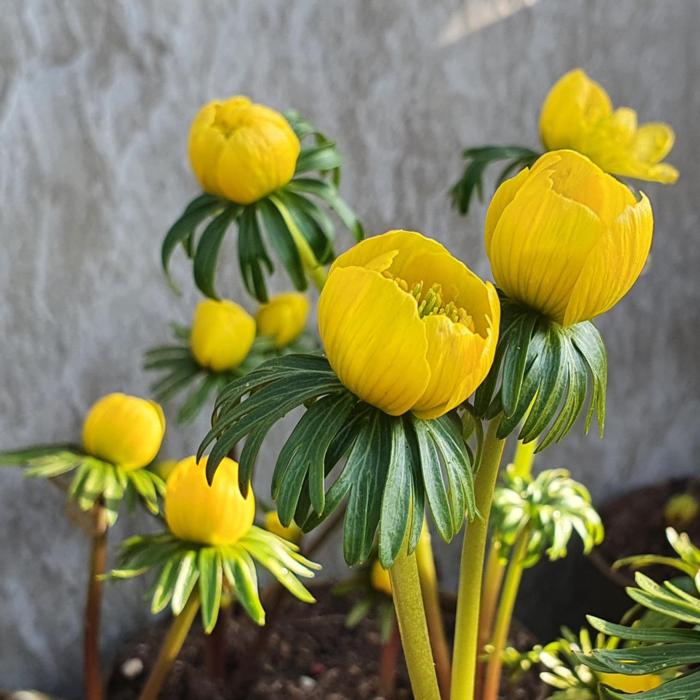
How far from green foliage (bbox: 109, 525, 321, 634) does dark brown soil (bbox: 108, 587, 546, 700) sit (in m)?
0.33

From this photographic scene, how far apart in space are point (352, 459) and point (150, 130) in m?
0.75

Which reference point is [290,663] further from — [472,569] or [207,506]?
[472,569]

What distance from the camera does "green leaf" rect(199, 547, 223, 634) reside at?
2.42ft

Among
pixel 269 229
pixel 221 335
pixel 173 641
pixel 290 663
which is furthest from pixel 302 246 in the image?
pixel 290 663

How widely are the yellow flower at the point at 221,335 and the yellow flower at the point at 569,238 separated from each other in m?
0.46

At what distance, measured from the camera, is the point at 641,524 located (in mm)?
1606

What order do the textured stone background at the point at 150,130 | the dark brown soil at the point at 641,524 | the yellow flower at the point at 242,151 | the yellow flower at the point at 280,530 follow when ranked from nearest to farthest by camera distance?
the yellow flower at the point at 242,151, the yellow flower at the point at 280,530, the textured stone background at the point at 150,130, the dark brown soil at the point at 641,524

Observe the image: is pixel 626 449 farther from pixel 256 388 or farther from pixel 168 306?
pixel 256 388

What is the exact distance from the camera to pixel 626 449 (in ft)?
5.66

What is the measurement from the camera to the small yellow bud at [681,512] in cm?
157

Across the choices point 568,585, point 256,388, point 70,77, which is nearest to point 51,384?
point 70,77

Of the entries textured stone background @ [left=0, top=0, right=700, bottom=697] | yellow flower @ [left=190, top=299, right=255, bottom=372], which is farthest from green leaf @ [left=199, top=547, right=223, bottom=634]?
textured stone background @ [left=0, top=0, right=700, bottom=697]

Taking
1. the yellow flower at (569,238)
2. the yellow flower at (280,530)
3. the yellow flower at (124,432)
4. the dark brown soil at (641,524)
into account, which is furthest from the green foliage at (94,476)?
the dark brown soil at (641,524)

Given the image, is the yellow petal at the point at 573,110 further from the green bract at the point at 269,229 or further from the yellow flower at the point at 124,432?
the yellow flower at the point at 124,432
